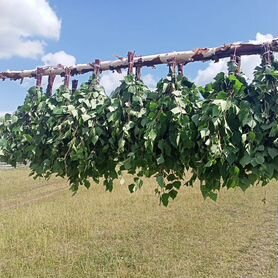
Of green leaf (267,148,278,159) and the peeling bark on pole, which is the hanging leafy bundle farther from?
the peeling bark on pole

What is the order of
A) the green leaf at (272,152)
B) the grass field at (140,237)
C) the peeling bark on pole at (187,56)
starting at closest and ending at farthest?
the green leaf at (272,152)
the peeling bark on pole at (187,56)
the grass field at (140,237)

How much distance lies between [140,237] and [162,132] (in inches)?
310

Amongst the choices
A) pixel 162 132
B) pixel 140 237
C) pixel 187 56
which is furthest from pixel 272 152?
pixel 140 237


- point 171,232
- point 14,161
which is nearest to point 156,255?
point 171,232

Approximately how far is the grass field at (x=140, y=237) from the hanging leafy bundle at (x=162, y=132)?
4257 millimetres

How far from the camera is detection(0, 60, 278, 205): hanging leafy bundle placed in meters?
1.67

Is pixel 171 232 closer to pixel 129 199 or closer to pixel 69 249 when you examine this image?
pixel 69 249

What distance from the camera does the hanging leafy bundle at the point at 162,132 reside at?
1669 millimetres

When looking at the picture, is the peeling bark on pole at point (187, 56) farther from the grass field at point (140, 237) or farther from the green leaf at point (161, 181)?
the grass field at point (140, 237)

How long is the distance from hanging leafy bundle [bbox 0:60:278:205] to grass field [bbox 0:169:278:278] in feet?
14.0

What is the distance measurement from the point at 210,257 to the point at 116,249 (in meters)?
2.25

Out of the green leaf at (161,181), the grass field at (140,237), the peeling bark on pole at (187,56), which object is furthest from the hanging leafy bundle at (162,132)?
the grass field at (140,237)

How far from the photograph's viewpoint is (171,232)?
31.0 feet

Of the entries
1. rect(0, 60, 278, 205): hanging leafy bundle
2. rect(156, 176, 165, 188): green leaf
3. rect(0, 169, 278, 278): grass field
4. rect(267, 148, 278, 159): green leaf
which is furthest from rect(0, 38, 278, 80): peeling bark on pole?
rect(0, 169, 278, 278): grass field
